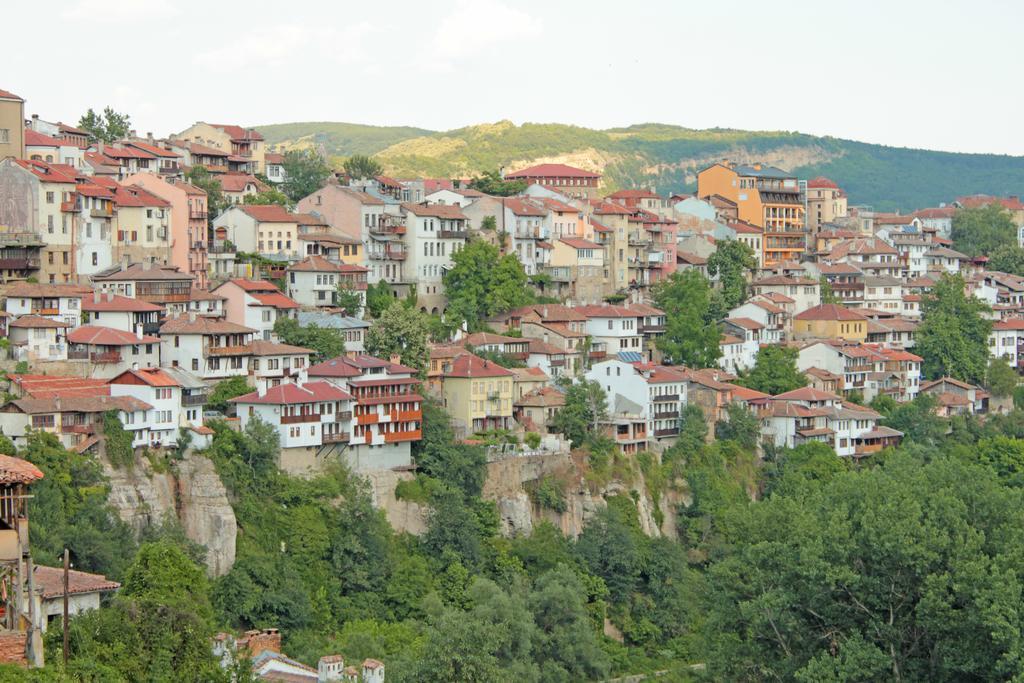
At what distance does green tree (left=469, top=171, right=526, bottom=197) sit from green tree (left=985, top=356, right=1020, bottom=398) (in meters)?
23.7

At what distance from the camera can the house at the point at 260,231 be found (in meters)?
67.4

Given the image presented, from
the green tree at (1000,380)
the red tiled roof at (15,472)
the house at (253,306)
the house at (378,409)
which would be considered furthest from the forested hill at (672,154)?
the red tiled roof at (15,472)

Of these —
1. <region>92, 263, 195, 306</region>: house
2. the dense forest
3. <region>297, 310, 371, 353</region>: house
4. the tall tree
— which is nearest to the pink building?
<region>92, 263, 195, 306</region>: house

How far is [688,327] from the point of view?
7362 cm

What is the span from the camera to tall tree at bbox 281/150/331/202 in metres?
81.9

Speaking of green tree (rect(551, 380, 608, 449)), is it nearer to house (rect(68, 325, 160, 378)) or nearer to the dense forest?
the dense forest

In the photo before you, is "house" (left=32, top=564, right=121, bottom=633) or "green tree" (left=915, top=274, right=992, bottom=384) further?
"green tree" (left=915, top=274, right=992, bottom=384)

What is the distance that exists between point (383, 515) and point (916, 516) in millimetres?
22185

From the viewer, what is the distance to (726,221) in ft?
299

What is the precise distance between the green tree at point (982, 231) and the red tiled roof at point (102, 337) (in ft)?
206

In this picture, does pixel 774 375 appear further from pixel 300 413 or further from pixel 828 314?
pixel 300 413

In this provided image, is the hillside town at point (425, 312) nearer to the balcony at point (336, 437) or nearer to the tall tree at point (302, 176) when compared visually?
the balcony at point (336, 437)

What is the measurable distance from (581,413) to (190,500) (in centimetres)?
1774

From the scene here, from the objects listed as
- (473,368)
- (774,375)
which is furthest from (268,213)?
(774,375)
